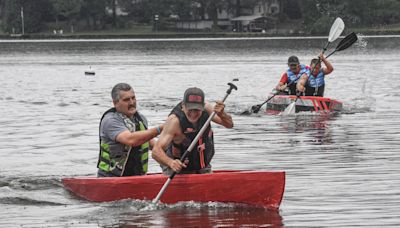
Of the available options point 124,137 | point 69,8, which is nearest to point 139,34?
point 69,8

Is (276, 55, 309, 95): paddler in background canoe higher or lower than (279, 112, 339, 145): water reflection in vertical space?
higher

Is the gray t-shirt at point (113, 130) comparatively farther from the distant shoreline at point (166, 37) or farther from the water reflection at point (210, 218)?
the distant shoreline at point (166, 37)

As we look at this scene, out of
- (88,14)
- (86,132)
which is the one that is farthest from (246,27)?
(86,132)

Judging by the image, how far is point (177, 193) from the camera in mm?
14836

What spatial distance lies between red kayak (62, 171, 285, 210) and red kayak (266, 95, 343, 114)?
14.1m

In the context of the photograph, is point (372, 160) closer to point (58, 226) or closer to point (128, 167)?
point (128, 167)

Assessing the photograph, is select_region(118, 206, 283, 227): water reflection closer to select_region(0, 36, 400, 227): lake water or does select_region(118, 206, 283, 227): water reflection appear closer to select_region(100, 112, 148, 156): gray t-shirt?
select_region(0, 36, 400, 227): lake water

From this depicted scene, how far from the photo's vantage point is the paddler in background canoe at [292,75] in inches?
1096

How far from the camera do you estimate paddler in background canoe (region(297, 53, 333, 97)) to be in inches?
1105

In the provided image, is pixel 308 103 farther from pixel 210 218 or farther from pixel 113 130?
pixel 210 218

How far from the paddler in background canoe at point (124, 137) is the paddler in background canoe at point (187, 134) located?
28cm

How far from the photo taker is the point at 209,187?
14578mm

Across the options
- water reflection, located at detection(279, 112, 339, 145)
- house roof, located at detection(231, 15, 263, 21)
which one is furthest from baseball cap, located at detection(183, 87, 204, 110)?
house roof, located at detection(231, 15, 263, 21)

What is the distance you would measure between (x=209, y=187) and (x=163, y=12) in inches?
5181
